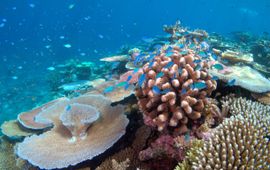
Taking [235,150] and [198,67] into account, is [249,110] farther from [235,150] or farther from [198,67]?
[235,150]

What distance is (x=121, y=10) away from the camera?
14638cm

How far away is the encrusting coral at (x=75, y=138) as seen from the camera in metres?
4.78

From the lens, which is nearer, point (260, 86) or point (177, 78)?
point (177, 78)

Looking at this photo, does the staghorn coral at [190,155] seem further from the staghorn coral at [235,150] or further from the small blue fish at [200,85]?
the small blue fish at [200,85]

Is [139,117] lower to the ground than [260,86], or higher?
lower

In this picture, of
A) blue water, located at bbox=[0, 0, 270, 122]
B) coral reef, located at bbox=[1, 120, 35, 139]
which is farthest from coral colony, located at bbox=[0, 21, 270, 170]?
blue water, located at bbox=[0, 0, 270, 122]

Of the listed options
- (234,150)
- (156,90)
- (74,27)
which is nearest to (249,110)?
(234,150)

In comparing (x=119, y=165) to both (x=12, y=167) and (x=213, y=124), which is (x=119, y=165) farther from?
(x=12, y=167)

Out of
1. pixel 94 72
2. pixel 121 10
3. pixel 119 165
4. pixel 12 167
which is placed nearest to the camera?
pixel 119 165

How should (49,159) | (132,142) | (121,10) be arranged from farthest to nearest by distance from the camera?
(121,10), (132,142), (49,159)

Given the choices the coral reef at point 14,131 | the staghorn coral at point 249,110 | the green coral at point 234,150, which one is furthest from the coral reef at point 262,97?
the coral reef at point 14,131

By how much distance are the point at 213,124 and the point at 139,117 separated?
1784 millimetres

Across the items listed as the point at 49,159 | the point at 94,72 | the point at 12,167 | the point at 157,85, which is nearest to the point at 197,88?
the point at 157,85

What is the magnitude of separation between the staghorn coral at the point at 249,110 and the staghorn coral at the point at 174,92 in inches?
30.0
